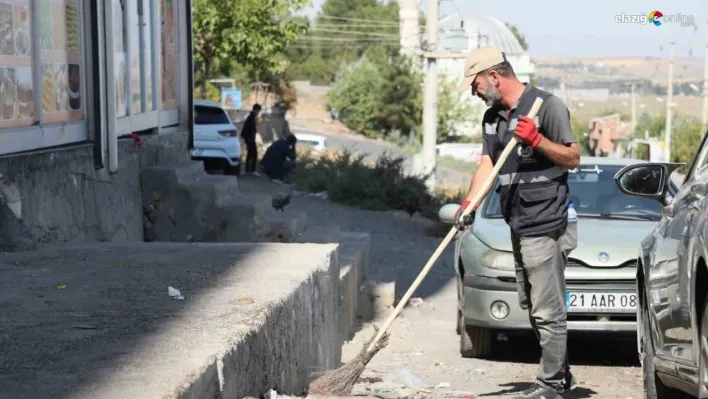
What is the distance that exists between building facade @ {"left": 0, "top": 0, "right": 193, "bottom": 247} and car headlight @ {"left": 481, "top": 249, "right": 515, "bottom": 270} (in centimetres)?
308

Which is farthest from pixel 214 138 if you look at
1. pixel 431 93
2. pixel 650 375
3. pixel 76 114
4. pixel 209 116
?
pixel 650 375

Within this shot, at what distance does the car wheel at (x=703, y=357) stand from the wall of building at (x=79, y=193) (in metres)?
4.82

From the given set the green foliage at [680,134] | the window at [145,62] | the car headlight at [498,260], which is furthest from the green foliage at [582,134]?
the car headlight at [498,260]

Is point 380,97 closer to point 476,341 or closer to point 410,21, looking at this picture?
point 410,21

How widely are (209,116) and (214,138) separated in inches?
28.0

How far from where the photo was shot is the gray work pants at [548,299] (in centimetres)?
620

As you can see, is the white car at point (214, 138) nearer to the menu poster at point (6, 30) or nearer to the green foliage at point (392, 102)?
the menu poster at point (6, 30)

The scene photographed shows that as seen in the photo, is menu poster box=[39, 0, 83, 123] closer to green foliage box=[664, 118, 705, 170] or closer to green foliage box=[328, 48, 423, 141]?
green foliage box=[328, 48, 423, 141]

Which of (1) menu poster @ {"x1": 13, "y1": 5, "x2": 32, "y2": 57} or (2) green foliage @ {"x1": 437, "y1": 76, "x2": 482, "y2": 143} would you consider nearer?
(1) menu poster @ {"x1": 13, "y1": 5, "x2": 32, "y2": 57}

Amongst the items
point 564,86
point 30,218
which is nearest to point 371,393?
point 30,218

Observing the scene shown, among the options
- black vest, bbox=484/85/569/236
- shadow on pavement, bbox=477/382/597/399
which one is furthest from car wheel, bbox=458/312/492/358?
black vest, bbox=484/85/569/236

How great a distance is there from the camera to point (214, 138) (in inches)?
967

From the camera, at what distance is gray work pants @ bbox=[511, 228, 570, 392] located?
20.3 feet

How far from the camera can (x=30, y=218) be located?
7.70m
